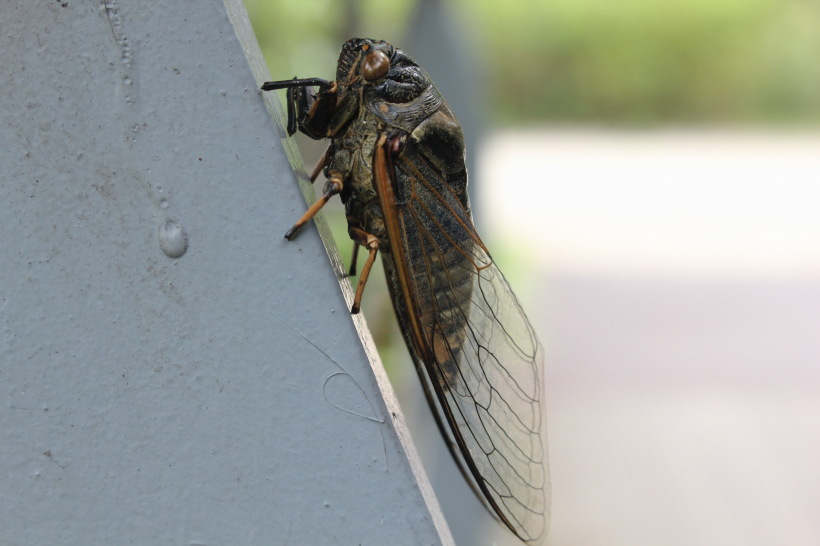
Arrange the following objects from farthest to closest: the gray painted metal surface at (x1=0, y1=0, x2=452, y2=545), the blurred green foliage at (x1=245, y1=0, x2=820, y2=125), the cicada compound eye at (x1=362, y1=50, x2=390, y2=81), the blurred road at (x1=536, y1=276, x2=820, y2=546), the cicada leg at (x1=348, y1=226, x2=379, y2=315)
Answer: the blurred green foliage at (x1=245, y1=0, x2=820, y2=125), the blurred road at (x1=536, y1=276, x2=820, y2=546), the cicada compound eye at (x1=362, y1=50, x2=390, y2=81), the cicada leg at (x1=348, y1=226, x2=379, y2=315), the gray painted metal surface at (x1=0, y1=0, x2=452, y2=545)

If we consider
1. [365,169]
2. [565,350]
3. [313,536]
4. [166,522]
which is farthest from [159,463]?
[565,350]

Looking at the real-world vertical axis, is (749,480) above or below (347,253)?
below

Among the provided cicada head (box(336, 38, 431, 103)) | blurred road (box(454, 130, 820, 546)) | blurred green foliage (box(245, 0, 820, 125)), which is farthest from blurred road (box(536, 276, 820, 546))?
blurred green foliage (box(245, 0, 820, 125))

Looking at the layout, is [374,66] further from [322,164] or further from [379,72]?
[322,164]

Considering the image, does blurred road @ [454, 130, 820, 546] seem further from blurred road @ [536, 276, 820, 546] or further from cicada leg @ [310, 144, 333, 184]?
cicada leg @ [310, 144, 333, 184]

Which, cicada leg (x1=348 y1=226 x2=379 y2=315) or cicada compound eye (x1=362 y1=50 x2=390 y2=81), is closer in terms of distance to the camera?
cicada leg (x1=348 y1=226 x2=379 y2=315)

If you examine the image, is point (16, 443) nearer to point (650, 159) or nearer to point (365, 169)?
point (365, 169)

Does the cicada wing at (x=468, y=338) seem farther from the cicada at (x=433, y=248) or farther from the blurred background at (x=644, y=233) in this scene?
the blurred background at (x=644, y=233)

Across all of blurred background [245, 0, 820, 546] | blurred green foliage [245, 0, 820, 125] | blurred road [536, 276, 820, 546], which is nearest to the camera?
blurred road [536, 276, 820, 546]
